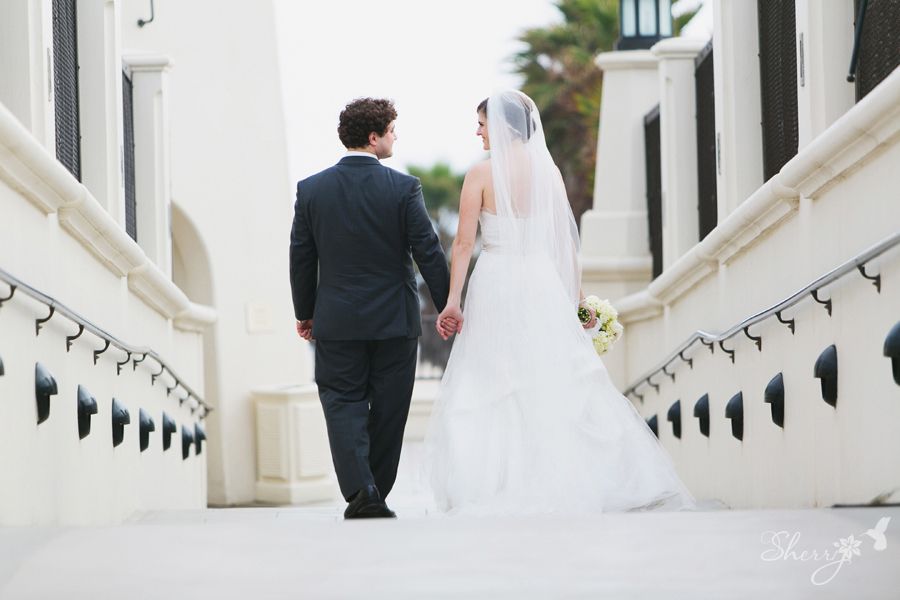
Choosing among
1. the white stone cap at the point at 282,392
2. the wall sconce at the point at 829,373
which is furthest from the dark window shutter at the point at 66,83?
the white stone cap at the point at 282,392

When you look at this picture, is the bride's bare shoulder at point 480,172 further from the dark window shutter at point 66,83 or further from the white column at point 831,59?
the dark window shutter at point 66,83

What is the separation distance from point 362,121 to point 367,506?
5.63ft

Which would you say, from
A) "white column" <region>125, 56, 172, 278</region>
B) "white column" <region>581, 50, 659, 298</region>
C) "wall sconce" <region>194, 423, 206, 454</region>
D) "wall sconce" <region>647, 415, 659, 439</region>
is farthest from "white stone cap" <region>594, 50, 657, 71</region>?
"wall sconce" <region>194, 423, 206, 454</region>

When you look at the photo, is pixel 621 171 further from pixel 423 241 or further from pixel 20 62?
pixel 20 62

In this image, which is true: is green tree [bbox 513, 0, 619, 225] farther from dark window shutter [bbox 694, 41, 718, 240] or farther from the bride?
the bride

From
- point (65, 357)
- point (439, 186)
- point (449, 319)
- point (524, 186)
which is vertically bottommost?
point (65, 357)

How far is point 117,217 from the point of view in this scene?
9.20 meters

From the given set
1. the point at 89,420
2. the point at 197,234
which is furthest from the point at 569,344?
the point at 197,234

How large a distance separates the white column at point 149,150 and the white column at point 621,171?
3998mm

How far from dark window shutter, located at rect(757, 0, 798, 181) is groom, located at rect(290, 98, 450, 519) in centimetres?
241

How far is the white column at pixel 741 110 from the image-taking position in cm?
855

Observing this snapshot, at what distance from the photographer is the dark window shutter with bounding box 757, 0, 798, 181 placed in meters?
7.62

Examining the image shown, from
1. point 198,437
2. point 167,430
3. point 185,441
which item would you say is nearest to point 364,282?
point 167,430

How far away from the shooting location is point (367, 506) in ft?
19.6
